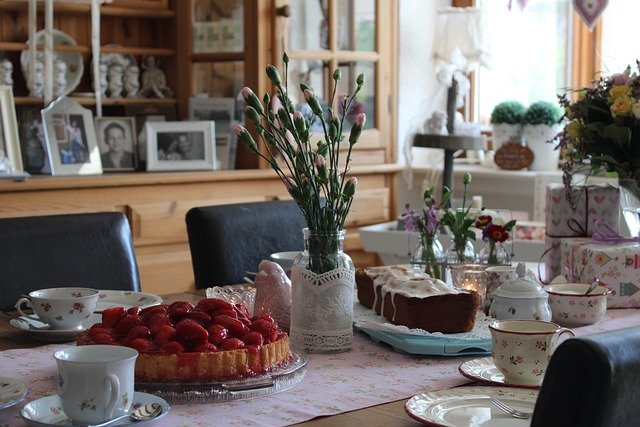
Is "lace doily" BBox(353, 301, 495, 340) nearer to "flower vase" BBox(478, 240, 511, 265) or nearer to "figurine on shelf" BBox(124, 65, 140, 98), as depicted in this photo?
"flower vase" BBox(478, 240, 511, 265)

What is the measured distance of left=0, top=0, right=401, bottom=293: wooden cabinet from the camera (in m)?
3.41

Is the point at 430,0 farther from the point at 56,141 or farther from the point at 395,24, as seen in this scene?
the point at 56,141

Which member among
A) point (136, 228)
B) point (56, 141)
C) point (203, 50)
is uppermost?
point (203, 50)

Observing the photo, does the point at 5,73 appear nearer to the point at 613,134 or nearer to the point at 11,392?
the point at 613,134

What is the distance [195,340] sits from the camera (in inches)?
50.8

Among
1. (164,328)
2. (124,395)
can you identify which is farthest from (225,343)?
(124,395)

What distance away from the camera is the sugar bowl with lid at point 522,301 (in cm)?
161

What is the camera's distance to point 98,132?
12.2 ft

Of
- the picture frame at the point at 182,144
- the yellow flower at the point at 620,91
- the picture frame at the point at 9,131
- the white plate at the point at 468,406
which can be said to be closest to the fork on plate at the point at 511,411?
the white plate at the point at 468,406

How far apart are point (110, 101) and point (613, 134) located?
2.25m

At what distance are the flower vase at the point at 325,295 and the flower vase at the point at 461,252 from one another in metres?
0.43

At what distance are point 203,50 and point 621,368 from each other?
3.16 metres

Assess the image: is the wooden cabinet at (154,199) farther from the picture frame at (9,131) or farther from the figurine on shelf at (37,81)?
the figurine on shelf at (37,81)

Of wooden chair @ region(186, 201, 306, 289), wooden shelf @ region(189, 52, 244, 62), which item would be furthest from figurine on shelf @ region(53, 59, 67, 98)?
wooden chair @ region(186, 201, 306, 289)
